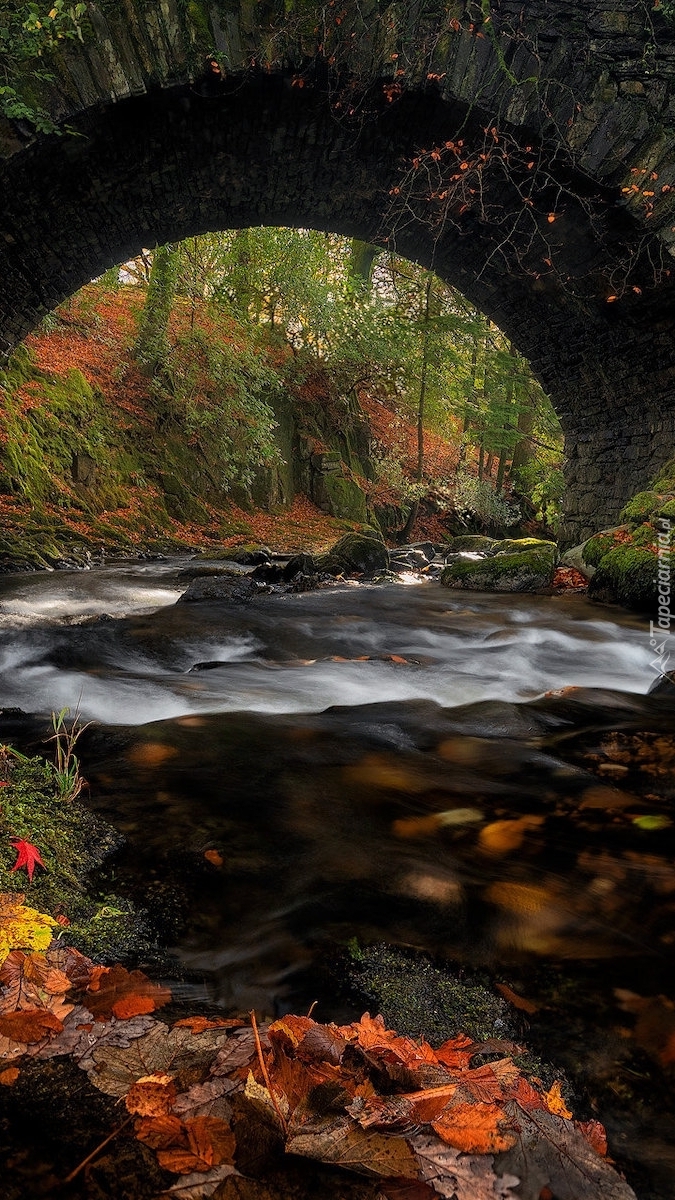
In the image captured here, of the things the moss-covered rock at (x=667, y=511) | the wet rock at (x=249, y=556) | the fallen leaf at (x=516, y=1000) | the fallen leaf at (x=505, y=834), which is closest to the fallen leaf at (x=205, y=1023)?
the fallen leaf at (x=516, y=1000)

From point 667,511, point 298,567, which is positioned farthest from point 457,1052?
point 298,567

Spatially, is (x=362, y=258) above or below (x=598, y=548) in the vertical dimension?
above

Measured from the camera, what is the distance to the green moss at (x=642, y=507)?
27.2 feet

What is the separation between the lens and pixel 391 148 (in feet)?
27.0

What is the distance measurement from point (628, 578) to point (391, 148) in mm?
6237

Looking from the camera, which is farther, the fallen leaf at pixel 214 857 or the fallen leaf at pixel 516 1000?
the fallen leaf at pixel 214 857

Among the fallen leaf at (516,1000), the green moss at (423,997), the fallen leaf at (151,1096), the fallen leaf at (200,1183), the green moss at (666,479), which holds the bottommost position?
the fallen leaf at (516,1000)

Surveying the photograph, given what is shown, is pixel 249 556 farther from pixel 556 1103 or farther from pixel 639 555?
pixel 556 1103

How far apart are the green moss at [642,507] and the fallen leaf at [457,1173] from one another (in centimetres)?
849

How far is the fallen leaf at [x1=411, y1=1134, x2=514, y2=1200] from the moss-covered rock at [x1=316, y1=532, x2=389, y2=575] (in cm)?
1005

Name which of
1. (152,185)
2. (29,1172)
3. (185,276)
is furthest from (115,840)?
(185,276)

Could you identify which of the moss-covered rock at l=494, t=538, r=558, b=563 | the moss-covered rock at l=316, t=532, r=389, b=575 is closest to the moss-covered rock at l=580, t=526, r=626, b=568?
the moss-covered rock at l=494, t=538, r=558, b=563

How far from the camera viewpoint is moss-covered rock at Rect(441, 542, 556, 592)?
9.52 meters

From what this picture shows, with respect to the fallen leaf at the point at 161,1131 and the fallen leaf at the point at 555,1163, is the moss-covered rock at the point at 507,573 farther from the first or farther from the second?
the fallen leaf at the point at 161,1131
